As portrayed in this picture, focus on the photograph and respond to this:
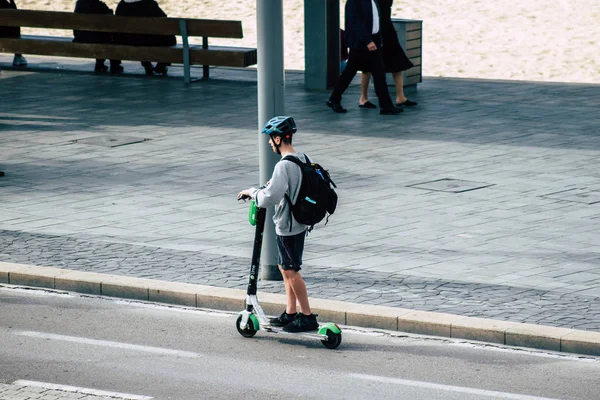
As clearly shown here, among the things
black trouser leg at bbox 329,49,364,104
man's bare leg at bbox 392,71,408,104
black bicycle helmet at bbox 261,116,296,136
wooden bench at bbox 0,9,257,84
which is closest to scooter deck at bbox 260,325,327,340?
black bicycle helmet at bbox 261,116,296,136

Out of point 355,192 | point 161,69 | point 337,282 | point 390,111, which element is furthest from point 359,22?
point 337,282

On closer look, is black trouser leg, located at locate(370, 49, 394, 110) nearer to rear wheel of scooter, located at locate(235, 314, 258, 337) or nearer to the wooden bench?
the wooden bench

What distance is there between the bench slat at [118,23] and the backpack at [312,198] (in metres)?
13.4

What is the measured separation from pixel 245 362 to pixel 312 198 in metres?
1.17

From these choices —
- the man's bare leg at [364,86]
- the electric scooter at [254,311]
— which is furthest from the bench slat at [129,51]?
the electric scooter at [254,311]

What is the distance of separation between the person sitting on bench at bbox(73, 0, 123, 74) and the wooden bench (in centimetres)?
28

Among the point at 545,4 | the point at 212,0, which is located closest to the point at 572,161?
the point at 545,4

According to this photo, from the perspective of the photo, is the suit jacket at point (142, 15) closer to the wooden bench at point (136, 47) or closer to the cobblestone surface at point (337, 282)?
the wooden bench at point (136, 47)

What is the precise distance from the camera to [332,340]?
8.59 meters

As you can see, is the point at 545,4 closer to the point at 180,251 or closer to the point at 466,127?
the point at 466,127

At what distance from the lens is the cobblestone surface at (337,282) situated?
9117 mm

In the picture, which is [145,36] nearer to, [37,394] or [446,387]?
[37,394]

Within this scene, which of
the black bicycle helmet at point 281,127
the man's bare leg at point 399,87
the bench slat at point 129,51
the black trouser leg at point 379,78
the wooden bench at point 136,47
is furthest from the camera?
the wooden bench at point 136,47

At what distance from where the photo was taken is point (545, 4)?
122 ft
